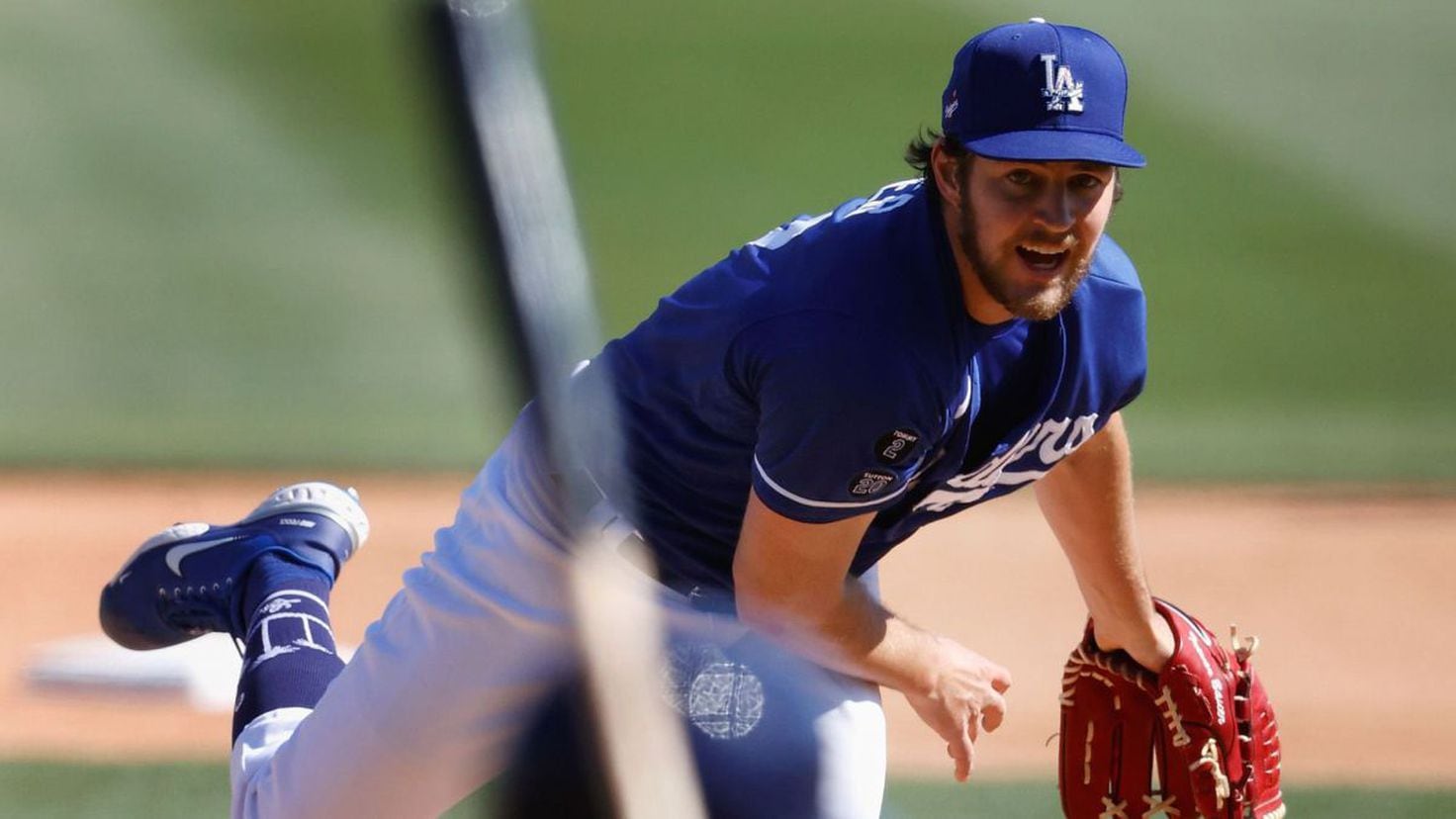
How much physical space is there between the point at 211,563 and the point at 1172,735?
201 centimetres

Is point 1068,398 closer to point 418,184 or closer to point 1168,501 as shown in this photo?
point 1168,501

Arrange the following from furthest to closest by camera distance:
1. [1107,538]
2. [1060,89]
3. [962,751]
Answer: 1. [1107,538]
2. [962,751]
3. [1060,89]

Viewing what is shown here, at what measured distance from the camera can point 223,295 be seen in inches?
379

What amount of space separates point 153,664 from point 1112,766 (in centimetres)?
307

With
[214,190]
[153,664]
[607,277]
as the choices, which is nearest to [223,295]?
[214,190]

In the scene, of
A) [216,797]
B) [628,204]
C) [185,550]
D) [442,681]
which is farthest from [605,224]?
[442,681]

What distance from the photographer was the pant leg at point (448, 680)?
2.85 meters

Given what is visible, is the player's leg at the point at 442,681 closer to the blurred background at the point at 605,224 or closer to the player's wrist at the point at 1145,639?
the player's wrist at the point at 1145,639

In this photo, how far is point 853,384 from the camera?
244 cm

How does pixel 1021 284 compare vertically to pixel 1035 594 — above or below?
above

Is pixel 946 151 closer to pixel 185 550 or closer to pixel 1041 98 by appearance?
pixel 1041 98

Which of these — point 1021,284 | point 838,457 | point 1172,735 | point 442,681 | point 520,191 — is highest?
point 520,191

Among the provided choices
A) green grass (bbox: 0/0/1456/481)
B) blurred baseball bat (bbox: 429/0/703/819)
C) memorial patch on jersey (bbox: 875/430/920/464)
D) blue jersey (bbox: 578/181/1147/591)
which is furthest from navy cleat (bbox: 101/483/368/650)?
green grass (bbox: 0/0/1456/481)

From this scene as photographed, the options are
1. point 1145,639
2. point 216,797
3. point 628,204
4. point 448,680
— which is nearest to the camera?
point 448,680
